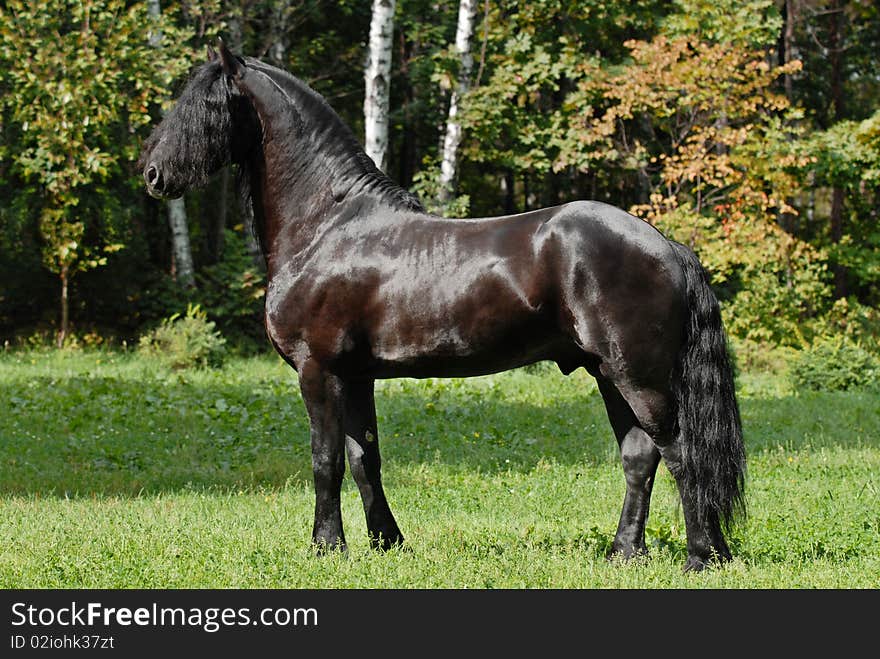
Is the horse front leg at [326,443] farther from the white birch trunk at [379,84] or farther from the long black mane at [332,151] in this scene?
the white birch trunk at [379,84]

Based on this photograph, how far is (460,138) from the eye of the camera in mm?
17766

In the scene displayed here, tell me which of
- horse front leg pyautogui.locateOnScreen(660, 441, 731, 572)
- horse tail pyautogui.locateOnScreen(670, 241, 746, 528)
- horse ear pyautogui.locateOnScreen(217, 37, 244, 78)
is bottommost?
horse front leg pyautogui.locateOnScreen(660, 441, 731, 572)

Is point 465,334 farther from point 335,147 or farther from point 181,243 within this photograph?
point 181,243

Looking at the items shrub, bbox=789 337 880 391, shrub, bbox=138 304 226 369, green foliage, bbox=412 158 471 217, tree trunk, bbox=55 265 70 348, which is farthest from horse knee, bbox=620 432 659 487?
tree trunk, bbox=55 265 70 348

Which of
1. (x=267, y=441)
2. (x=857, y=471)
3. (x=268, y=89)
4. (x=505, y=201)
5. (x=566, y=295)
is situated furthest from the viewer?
(x=505, y=201)

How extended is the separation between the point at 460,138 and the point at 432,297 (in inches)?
533

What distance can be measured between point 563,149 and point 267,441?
1117 cm

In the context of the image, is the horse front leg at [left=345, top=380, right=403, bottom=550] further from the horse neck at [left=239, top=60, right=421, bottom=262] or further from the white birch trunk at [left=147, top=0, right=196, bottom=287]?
the white birch trunk at [left=147, top=0, right=196, bottom=287]

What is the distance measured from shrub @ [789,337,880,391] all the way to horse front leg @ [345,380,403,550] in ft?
33.6

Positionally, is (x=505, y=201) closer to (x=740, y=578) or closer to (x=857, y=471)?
(x=857, y=471)

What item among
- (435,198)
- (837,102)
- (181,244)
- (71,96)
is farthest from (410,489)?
(837,102)

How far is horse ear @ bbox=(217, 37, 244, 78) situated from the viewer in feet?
16.0

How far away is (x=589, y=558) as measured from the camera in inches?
199

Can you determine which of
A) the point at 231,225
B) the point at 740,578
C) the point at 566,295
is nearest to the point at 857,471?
the point at 740,578
